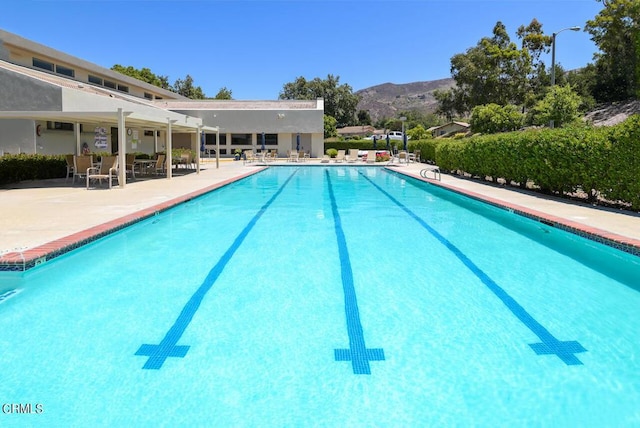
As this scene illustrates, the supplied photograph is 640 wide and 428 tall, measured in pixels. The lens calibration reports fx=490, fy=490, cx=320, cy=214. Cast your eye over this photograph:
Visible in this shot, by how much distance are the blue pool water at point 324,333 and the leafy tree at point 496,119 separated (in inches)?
1081

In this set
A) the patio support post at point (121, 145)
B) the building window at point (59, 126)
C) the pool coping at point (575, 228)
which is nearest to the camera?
the pool coping at point (575, 228)

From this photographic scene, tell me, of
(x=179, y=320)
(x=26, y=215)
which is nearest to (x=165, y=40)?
(x=26, y=215)

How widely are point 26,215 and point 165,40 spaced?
3299cm

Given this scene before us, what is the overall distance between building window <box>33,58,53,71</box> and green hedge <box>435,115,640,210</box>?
23.0 metres

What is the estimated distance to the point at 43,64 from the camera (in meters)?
26.4

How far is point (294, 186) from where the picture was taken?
17672 millimetres

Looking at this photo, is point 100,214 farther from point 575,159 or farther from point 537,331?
point 575,159

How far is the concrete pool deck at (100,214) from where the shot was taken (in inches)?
255

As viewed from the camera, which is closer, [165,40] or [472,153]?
[472,153]

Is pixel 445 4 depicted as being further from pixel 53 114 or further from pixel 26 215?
pixel 26 215

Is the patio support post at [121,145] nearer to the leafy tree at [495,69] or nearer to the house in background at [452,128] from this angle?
the leafy tree at [495,69]

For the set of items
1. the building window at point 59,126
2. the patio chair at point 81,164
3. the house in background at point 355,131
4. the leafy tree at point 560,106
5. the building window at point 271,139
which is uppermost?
the house in background at point 355,131

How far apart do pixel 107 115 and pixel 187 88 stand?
67.7 metres

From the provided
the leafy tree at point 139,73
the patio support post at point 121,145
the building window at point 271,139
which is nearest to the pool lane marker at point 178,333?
the patio support post at point 121,145
